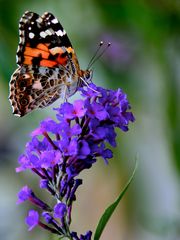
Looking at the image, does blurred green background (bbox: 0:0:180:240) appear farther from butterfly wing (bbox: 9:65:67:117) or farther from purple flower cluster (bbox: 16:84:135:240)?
purple flower cluster (bbox: 16:84:135:240)

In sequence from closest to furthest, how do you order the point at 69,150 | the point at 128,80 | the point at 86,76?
the point at 69,150 < the point at 86,76 < the point at 128,80

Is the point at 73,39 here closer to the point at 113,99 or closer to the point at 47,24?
the point at 47,24

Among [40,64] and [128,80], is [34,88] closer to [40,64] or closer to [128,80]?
[40,64]

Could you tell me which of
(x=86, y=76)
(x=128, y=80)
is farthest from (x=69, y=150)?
(x=128, y=80)

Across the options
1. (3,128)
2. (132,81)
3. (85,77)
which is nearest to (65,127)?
(85,77)

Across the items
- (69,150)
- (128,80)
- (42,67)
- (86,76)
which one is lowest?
(69,150)

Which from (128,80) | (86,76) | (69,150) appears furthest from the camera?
(128,80)
